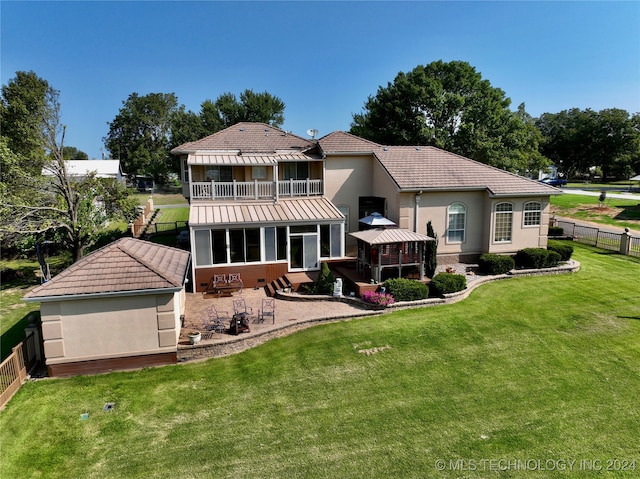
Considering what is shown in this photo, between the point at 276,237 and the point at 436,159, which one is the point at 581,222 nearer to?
the point at 436,159

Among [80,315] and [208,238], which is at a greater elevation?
[208,238]

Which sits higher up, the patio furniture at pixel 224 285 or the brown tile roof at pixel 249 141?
the brown tile roof at pixel 249 141

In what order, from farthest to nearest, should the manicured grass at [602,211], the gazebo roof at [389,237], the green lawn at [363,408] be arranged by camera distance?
the manicured grass at [602,211]
the gazebo roof at [389,237]
the green lawn at [363,408]

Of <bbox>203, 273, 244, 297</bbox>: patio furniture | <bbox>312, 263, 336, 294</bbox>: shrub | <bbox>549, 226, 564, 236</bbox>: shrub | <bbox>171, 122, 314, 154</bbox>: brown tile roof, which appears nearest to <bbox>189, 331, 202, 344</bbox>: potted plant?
<bbox>203, 273, 244, 297</bbox>: patio furniture

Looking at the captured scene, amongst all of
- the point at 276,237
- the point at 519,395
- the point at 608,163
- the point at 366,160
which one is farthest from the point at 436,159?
the point at 608,163

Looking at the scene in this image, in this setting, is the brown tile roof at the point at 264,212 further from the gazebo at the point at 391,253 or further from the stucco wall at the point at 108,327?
the stucco wall at the point at 108,327

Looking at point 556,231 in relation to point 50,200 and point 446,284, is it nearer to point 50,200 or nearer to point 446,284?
point 446,284

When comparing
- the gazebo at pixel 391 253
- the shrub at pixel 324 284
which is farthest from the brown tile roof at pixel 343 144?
the shrub at pixel 324 284
